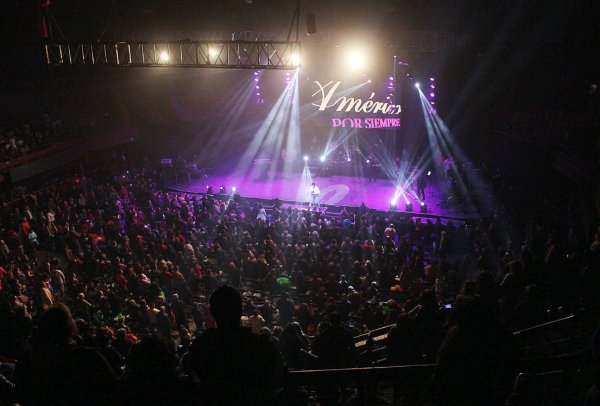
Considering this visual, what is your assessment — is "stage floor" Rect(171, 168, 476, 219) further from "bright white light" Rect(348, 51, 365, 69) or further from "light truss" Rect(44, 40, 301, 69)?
"light truss" Rect(44, 40, 301, 69)

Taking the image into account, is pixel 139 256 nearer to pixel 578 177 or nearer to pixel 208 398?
pixel 208 398

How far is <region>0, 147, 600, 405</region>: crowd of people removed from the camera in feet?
8.28

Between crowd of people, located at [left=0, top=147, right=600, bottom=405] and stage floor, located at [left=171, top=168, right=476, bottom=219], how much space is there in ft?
8.48

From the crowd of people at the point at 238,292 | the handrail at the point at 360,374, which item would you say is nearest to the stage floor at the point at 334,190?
the crowd of people at the point at 238,292

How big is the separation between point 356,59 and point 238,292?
18645 mm

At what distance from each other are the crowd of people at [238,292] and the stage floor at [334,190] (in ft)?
8.48

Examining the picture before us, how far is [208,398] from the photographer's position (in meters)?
2.42

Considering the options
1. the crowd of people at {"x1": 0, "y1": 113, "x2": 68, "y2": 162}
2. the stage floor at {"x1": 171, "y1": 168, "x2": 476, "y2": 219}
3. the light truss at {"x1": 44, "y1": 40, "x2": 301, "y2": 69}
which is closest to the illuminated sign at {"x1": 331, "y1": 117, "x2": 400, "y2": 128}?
the stage floor at {"x1": 171, "y1": 168, "x2": 476, "y2": 219}

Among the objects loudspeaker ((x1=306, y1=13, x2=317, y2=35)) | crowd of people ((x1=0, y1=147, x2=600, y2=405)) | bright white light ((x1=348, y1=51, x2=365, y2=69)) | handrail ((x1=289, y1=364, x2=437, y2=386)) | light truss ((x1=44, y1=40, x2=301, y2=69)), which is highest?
bright white light ((x1=348, y1=51, x2=365, y2=69))

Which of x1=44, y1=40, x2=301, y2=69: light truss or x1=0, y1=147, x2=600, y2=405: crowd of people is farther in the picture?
x1=44, y1=40, x2=301, y2=69: light truss

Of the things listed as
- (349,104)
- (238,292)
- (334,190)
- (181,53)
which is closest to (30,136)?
(181,53)

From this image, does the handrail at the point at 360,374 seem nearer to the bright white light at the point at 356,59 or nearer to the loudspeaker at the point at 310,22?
the loudspeaker at the point at 310,22

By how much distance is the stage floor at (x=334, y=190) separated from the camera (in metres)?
18.3

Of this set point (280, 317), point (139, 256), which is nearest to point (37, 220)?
point (139, 256)
